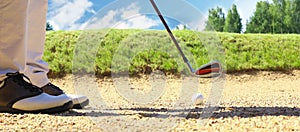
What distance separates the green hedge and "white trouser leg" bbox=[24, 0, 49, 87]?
3689 millimetres

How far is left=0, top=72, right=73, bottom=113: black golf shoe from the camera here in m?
1.48

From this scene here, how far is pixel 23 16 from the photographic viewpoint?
1.41 meters

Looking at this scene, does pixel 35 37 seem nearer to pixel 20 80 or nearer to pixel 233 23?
pixel 20 80

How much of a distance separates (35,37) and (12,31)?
1.11ft

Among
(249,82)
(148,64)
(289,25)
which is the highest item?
(289,25)

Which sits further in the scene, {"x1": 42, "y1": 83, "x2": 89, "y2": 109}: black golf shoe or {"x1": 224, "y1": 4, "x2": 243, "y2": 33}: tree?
{"x1": 224, "y1": 4, "x2": 243, "y2": 33}: tree

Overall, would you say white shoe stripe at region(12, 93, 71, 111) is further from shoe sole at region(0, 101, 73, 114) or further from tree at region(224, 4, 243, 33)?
tree at region(224, 4, 243, 33)

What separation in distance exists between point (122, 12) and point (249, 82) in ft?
15.6

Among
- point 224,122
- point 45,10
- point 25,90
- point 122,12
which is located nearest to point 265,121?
point 224,122

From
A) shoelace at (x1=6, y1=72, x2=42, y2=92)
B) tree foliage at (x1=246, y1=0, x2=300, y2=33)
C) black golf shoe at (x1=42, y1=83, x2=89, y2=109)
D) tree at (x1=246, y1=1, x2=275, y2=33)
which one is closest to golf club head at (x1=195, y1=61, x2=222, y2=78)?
black golf shoe at (x1=42, y1=83, x2=89, y2=109)

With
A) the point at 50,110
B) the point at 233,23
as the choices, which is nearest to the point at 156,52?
the point at 50,110

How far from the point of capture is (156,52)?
6.50m

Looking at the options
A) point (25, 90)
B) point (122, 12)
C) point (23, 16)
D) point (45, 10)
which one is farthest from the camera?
point (122, 12)

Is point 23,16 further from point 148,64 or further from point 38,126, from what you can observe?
point 148,64
